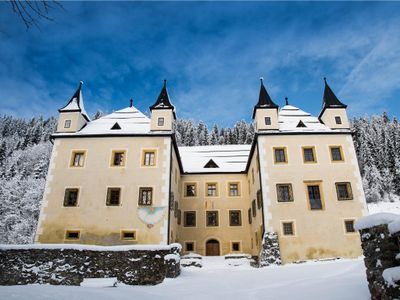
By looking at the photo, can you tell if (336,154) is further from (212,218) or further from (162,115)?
(162,115)

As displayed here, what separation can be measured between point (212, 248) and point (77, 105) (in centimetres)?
1962

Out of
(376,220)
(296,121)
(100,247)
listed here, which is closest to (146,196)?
(100,247)

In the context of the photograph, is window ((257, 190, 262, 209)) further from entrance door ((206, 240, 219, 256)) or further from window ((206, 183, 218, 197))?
entrance door ((206, 240, 219, 256))

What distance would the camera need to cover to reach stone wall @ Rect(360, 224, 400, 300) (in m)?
5.90

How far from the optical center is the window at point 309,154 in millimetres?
25172

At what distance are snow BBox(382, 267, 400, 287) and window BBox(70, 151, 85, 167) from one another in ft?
76.4

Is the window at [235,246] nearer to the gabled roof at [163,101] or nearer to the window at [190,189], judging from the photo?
the window at [190,189]

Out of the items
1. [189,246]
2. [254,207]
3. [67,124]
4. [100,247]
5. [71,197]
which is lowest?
[100,247]

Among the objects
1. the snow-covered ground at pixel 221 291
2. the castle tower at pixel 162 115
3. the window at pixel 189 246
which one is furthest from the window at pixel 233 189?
the snow-covered ground at pixel 221 291

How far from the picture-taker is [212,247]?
31578 millimetres

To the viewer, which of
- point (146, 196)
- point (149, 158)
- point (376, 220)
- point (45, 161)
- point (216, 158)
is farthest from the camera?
point (45, 161)

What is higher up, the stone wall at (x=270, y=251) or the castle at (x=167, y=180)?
the castle at (x=167, y=180)

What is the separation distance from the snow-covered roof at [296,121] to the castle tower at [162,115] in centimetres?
982

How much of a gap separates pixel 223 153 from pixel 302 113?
38.1 ft
